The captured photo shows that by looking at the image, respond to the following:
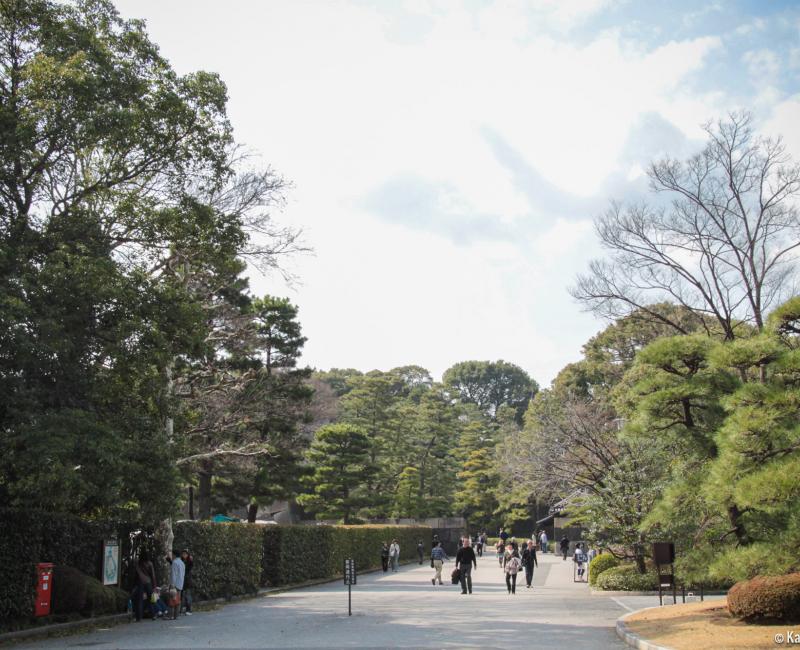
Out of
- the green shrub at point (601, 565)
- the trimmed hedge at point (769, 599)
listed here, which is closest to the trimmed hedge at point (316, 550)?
the green shrub at point (601, 565)

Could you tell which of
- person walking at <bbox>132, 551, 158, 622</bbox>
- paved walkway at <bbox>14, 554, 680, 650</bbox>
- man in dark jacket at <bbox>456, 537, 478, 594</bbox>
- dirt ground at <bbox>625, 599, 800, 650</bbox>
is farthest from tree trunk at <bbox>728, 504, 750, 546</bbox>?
person walking at <bbox>132, 551, 158, 622</bbox>

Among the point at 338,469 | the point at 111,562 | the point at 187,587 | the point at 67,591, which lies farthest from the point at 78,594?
the point at 338,469

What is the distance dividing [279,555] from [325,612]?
10.7 metres

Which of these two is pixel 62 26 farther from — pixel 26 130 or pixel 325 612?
pixel 325 612

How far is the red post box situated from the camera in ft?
51.2

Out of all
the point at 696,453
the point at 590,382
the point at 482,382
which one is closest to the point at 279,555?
the point at 696,453

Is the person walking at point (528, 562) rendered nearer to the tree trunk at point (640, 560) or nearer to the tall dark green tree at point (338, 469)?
the tree trunk at point (640, 560)

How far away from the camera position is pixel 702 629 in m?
12.4

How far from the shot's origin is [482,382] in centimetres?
10212

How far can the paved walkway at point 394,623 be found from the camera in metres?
13.3

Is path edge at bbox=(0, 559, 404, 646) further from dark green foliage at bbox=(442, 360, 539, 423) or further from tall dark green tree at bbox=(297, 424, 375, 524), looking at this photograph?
dark green foliage at bbox=(442, 360, 539, 423)

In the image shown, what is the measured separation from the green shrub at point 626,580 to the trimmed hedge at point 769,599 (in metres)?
11.2

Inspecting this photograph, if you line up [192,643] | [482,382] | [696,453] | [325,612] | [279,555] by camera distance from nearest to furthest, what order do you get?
[192,643], [696,453], [325,612], [279,555], [482,382]

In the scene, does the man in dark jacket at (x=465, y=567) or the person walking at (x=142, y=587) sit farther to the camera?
the man in dark jacket at (x=465, y=567)
